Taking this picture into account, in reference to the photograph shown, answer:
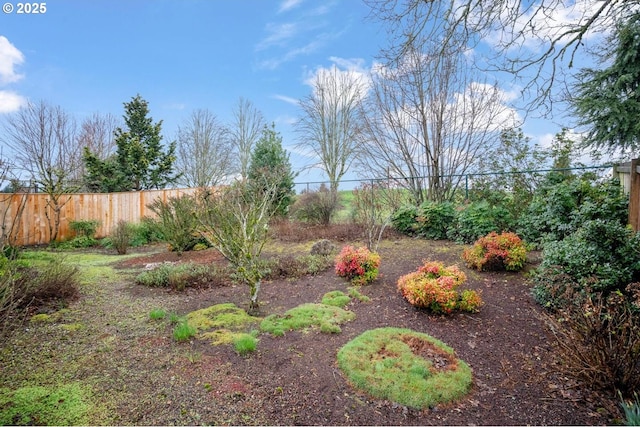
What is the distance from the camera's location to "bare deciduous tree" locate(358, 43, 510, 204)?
9734 mm

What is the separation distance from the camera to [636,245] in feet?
11.1

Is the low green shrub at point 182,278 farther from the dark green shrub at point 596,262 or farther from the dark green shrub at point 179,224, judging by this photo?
the dark green shrub at point 596,262

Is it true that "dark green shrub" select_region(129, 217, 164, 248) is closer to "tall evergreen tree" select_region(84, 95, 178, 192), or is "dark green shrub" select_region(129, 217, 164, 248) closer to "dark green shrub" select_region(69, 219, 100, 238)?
"dark green shrub" select_region(69, 219, 100, 238)

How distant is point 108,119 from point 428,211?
1886 centimetres

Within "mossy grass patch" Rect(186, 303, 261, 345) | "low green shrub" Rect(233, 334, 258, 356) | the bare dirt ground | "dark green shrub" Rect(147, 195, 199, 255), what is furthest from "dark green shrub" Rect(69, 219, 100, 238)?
"low green shrub" Rect(233, 334, 258, 356)

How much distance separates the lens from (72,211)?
37.7 feet

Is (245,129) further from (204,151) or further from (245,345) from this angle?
(245,345)

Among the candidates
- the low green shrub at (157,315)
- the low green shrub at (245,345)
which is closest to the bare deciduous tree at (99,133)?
the low green shrub at (157,315)

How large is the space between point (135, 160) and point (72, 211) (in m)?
4.61

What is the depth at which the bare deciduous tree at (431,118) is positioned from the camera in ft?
31.9

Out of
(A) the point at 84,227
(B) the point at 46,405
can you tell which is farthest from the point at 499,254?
(A) the point at 84,227

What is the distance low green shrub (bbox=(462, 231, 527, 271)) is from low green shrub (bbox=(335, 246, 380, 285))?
195cm

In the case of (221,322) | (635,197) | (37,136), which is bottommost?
(221,322)

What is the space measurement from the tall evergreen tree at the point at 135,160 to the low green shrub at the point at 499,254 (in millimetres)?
15723
